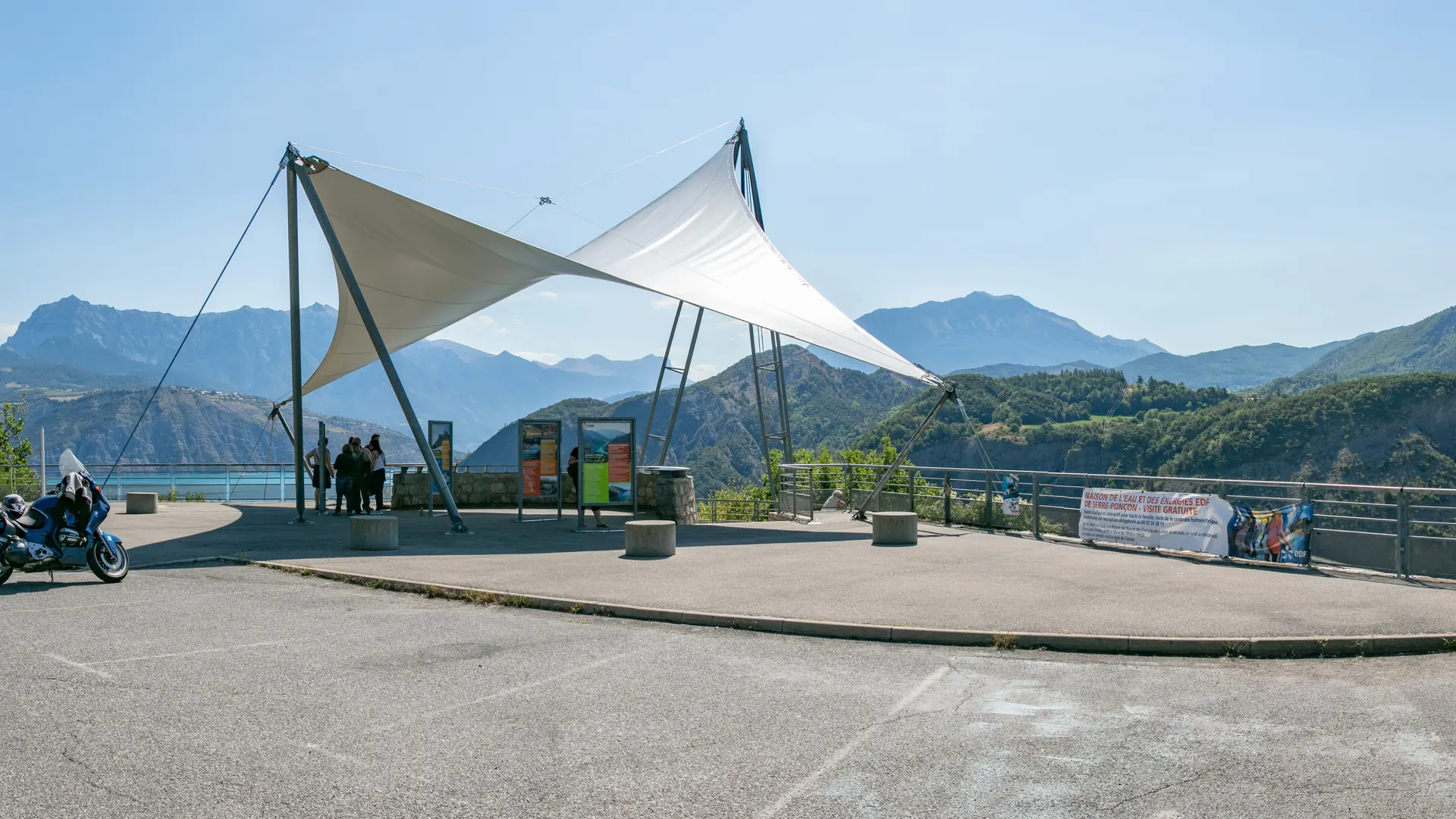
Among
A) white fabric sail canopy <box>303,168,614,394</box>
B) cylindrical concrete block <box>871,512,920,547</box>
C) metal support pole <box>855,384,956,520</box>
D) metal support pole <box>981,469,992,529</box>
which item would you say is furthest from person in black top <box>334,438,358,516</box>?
metal support pole <box>981,469,992,529</box>

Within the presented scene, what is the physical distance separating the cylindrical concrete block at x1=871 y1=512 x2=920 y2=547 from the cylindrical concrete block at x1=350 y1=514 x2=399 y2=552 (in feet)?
22.8

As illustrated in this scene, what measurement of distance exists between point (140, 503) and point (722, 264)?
44.3 ft

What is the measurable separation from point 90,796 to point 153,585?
732 centimetres

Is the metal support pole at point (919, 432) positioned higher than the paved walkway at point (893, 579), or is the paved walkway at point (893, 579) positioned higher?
the metal support pole at point (919, 432)

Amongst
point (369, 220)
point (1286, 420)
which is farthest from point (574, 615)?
point (1286, 420)

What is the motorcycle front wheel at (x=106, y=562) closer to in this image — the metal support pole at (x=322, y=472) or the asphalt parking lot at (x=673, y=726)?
the asphalt parking lot at (x=673, y=726)

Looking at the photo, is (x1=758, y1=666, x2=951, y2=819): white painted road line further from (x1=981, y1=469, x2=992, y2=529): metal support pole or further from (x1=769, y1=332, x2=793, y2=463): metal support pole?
(x1=769, y1=332, x2=793, y2=463): metal support pole

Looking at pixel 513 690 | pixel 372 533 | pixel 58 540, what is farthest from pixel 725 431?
pixel 513 690

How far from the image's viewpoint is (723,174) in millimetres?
26812

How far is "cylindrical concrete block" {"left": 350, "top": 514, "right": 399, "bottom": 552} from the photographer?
14.2 m

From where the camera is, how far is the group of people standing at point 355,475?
20.4 meters

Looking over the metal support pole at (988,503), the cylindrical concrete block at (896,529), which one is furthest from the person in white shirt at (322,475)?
the metal support pole at (988,503)

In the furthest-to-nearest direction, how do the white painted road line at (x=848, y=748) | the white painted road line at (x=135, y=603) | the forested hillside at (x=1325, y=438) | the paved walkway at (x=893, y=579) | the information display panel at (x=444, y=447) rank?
the forested hillside at (x=1325, y=438), the information display panel at (x=444, y=447), the white painted road line at (x=135, y=603), the paved walkway at (x=893, y=579), the white painted road line at (x=848, y=748)

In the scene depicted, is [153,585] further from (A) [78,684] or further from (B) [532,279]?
(B) [532,279]
